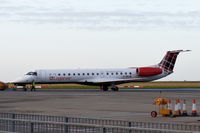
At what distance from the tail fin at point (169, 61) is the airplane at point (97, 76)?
0.56m

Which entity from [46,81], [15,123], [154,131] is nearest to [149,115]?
[15,123]

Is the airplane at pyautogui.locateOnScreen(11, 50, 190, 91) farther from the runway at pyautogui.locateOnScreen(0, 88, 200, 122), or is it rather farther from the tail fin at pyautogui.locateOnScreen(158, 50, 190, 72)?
the runway at pyautogui.locateOnScreen(0, 88, 200, 122)

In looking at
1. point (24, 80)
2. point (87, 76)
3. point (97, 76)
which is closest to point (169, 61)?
point (97, 76)

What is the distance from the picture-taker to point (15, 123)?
13.7 meters

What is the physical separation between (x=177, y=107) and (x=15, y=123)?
1108cm

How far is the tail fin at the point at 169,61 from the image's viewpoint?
2645 inches

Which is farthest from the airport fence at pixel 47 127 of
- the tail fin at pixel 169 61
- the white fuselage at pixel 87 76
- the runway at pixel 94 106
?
the tail fin at pixel 169 61

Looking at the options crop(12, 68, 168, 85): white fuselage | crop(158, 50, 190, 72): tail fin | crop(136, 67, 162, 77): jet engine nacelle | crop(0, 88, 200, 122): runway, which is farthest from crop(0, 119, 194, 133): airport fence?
crop(158, 50, 190, 72): tail fin

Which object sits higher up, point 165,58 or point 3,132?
point 165,58

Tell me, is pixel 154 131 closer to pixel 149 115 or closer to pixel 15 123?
pixel 15 123

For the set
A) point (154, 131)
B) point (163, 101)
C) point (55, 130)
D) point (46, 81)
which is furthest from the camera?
point (46, 81)

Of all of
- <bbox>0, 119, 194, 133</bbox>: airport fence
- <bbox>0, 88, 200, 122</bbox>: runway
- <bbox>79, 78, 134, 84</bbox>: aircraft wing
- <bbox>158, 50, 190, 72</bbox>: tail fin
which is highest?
<bbox>158, 50, 190, 72</bbox>: tail fin

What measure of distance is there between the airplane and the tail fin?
0.56 m

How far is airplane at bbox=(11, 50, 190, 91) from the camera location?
64.1 metres
